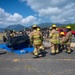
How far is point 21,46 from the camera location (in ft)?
53.0

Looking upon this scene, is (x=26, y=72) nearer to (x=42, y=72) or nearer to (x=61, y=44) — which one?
(x=42, y=72)

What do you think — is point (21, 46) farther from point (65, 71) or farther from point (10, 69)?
point (65, 71)

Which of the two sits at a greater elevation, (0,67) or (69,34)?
(69,34)

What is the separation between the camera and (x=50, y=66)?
9.37 m

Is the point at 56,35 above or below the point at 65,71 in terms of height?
above

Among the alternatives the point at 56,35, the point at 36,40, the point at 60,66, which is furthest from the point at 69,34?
the point at 60,66

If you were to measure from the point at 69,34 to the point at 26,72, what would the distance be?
602 centimetres

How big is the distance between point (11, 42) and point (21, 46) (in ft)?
3.00

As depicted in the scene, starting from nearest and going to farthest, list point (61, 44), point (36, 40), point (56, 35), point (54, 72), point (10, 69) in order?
point (54, 72)
point (10, 69)
point (36, 40)
point (56, 35)
point (61, 44)

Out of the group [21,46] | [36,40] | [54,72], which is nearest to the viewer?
[54,72]

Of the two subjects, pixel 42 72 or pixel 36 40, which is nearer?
pixel 42 72

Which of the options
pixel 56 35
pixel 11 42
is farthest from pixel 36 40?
pixel 11 42

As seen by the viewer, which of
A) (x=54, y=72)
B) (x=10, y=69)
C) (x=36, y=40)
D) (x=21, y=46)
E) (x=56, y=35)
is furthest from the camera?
(x=21, y=46)

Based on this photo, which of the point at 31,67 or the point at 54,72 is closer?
the point at 54,72
